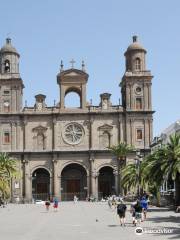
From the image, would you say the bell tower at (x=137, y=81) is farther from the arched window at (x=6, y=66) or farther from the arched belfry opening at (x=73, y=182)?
the arched window at (x=6, y=66)

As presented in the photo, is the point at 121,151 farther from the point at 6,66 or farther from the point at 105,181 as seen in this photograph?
the point at 6,66

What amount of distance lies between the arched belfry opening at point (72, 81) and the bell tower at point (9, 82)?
653 centimetres

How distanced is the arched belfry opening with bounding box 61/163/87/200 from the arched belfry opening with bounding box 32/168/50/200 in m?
2.52

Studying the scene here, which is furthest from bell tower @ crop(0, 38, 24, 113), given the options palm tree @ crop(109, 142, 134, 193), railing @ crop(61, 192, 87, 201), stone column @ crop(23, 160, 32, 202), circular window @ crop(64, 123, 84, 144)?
palm tree @ crop(109, 142, 134, 193)

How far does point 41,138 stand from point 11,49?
1490 centimetres

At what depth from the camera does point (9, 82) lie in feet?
302

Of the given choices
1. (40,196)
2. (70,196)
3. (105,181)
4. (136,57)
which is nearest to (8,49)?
(136,57)

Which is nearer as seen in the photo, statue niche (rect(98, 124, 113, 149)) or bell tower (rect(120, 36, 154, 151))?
bell tower (rect(120, 36, 154, 151))

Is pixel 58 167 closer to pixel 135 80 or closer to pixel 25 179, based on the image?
pixel 25 179

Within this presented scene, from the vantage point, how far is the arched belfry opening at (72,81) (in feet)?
300

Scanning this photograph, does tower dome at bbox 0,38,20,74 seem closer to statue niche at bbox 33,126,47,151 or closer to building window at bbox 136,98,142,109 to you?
statue niche at bbox 33,126,47,151

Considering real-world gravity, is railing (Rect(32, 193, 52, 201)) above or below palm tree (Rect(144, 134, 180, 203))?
below

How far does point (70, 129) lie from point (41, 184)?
10226mm

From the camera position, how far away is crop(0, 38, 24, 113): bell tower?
91312 millimetres
